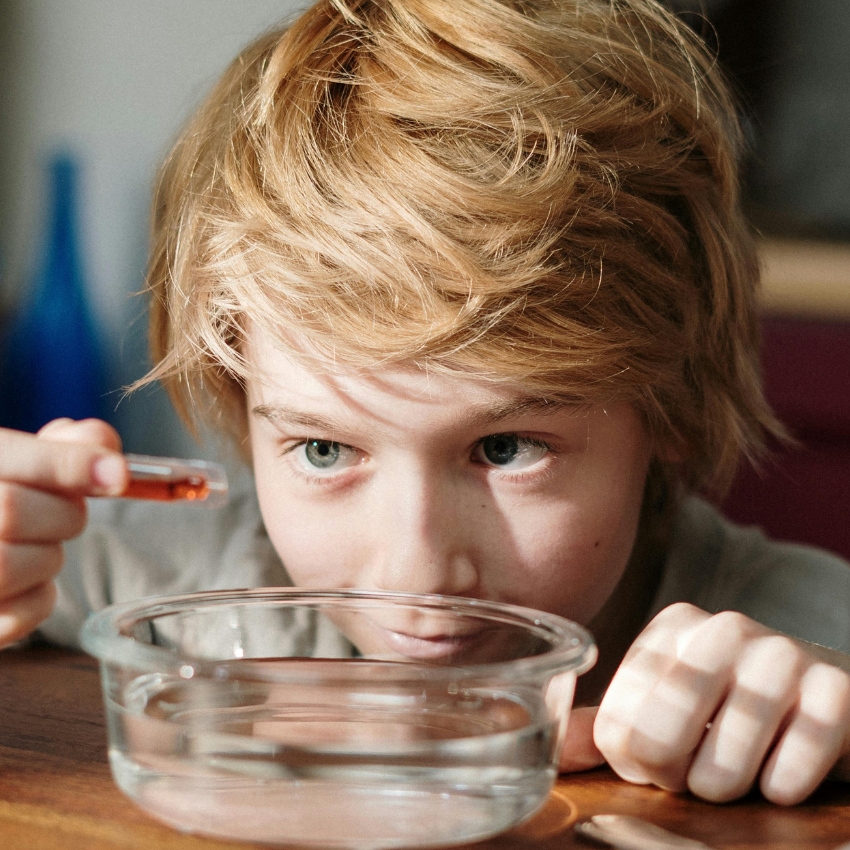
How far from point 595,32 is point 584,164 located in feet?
0.47

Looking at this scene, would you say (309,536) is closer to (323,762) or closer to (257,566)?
(257,566)

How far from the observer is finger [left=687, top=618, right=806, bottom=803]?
0.48 metres

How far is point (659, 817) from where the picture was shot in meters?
0.46

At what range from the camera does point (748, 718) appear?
496mm

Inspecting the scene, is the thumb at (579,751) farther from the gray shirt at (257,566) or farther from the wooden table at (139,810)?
the gray shirt at (257,566)

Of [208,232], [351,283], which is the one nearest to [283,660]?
[351,283]

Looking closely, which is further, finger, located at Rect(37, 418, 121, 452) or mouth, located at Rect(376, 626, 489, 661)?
finger, located at Rect(37, 418, 121, 452)

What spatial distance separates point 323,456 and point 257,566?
9.9 inches

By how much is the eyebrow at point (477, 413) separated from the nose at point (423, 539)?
0.05 metres

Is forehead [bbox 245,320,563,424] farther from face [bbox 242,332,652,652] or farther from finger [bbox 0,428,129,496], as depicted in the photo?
finger [bbox 0,428,129,496]

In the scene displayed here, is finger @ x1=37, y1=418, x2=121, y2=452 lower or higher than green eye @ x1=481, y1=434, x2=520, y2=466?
higher

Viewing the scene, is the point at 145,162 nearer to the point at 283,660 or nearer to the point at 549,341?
the point at 549,341

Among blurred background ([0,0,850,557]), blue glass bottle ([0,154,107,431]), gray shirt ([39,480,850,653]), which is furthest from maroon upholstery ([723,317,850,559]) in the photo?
blue glass bottle ([0,154,107,431])

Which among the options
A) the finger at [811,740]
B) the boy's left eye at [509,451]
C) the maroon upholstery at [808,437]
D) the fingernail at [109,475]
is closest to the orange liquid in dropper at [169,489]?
the fingernail at [109,475]
